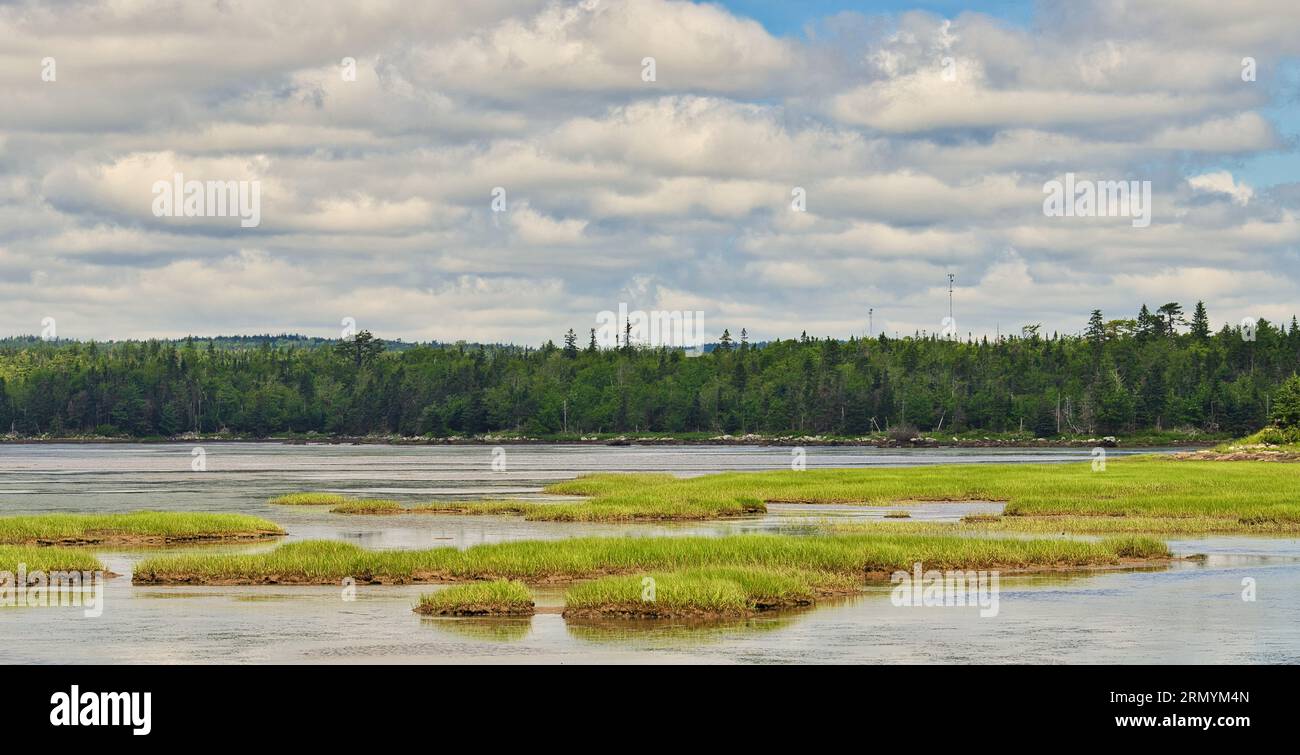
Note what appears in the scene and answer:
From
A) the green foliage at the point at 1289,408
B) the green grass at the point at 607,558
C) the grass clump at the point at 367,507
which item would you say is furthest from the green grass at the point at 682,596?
the green foliage at the point at 1289,408

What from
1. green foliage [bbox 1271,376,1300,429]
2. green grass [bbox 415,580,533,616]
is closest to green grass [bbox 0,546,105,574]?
green grass [bbox 415,580,533,616]

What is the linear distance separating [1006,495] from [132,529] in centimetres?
5685

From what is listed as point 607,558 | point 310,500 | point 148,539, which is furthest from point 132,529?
point 607,558

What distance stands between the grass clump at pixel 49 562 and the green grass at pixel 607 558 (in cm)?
216

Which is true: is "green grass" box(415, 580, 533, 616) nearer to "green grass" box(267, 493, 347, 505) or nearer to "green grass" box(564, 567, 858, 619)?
"green grass" box(564, 567, 858, 619)

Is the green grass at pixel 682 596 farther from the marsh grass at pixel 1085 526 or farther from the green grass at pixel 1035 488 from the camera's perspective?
the green grass at pixel 1035 488

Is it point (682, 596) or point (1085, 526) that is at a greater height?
point (682, 596)

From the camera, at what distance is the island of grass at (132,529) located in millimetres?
69062

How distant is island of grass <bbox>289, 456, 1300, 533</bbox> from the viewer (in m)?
78.6

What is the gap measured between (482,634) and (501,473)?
379ft

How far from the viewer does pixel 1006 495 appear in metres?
98.0

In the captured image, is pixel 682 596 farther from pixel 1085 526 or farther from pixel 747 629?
pixel 1085 526
